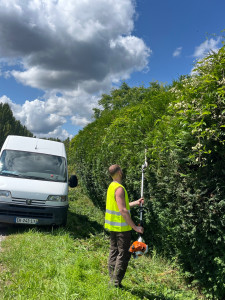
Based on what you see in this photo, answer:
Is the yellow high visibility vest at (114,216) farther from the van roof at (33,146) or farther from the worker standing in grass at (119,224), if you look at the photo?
the van roof at (33,146)

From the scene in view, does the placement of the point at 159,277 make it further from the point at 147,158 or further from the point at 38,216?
the point at 38,216

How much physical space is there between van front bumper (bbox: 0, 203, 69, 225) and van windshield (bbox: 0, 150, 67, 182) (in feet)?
3.01

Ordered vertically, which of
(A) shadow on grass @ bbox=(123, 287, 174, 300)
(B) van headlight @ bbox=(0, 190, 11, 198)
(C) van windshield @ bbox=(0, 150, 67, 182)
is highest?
(C) van windshield @ bbox=(0, 150, 67, 182)

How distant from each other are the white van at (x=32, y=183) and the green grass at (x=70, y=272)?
17.4 inches

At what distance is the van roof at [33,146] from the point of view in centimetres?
779

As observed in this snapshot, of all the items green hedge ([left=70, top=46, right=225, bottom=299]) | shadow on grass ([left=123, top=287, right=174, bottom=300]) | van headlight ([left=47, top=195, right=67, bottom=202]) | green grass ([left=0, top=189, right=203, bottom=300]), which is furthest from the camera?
van headlight ([left=47, top=195, right=67, bottom=202])

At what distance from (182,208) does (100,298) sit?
176 centimetres

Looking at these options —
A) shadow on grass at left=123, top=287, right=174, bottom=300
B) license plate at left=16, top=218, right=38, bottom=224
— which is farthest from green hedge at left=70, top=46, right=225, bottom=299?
license plate at left=16, top=218, right=38, bottom=224

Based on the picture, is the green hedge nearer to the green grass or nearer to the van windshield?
the green grass

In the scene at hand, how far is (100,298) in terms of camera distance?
10.9 feet

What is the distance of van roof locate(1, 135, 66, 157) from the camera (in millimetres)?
7793

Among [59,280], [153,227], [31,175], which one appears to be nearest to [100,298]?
[59,280]

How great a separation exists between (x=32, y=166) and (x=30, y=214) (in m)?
1.50

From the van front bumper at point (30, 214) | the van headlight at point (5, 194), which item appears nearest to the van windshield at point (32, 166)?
the van headlight at point (5, 194)
